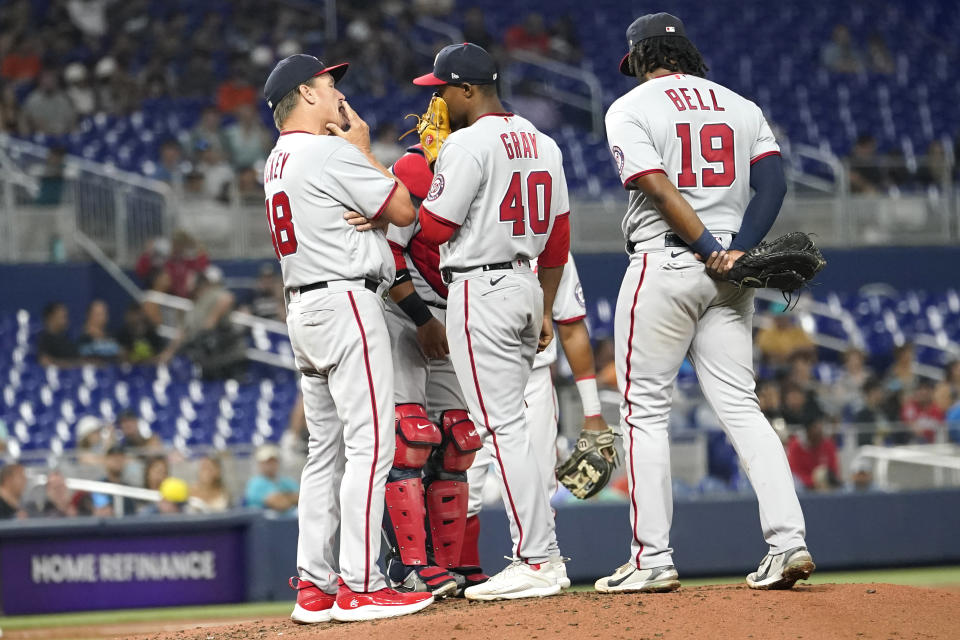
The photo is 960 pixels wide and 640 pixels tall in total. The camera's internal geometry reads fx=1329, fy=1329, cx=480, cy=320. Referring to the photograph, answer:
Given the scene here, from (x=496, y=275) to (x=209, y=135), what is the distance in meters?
10.4

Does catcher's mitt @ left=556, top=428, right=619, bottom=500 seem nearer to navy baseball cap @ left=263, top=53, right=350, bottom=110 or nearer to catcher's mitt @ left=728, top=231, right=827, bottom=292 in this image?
catcher's mitt @ left=728, top=231, right=827, bottom=292

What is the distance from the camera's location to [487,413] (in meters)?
4.85

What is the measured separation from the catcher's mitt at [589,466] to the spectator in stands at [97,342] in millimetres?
7899

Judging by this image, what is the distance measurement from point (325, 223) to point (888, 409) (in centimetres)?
732

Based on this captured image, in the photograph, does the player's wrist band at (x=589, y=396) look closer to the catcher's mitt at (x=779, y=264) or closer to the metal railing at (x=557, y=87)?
the catcher's mitt at (x=779, y=264)

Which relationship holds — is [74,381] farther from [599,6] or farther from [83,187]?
[599,6]

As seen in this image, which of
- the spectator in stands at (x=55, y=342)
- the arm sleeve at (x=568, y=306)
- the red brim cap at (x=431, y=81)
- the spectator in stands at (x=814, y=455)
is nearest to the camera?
the red brim cap at (x=431, y=81)

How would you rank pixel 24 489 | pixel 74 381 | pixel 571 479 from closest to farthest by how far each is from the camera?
pixel 571 479
pixel 24 489
pixel 74 381

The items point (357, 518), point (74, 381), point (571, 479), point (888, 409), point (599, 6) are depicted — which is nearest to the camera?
point (357, 518)

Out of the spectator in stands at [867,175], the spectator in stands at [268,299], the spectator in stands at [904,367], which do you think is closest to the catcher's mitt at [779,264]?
the spectator in stands at [904,367]

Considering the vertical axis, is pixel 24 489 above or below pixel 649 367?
below

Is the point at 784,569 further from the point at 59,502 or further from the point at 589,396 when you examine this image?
the point at 59,502

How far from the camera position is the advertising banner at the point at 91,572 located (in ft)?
29.2

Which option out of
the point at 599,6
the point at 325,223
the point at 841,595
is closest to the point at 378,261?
the point at 325,223
